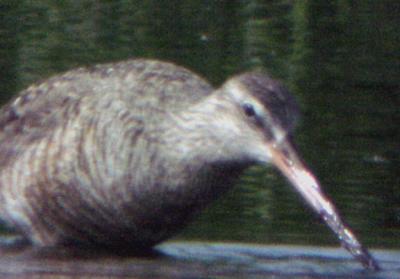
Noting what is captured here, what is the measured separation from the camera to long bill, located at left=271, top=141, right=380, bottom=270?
27.5ft

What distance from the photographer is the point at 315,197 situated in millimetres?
8453

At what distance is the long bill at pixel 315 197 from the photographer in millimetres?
8391

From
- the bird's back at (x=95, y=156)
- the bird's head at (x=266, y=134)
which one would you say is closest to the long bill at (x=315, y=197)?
the bird's head at (x=266, y=134)

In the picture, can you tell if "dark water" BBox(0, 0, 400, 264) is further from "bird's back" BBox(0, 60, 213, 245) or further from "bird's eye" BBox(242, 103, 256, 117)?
"bird's eye" BBox(242, 103, 256, 117)

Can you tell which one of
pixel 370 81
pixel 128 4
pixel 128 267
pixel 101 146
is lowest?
pixel 128 267

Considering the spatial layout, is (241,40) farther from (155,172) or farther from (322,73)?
(155,172)

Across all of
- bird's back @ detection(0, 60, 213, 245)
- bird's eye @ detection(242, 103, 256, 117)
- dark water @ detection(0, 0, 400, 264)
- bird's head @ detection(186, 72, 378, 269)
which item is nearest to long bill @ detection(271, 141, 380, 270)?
bird's head @ detection(186, 72, 378, 269)

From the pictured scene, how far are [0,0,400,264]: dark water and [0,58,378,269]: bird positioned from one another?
0.78 metres

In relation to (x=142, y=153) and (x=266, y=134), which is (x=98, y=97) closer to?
(x=142, y=153)

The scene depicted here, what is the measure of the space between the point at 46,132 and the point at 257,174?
260 centimetres

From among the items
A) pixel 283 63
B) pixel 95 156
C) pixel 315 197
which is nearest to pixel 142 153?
pixel 95 156

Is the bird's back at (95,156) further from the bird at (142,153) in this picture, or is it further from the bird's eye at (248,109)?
the bird's eye at (248,109)

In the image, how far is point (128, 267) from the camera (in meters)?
8.38

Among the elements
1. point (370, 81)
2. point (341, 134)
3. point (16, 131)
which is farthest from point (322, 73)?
point (16, 131)
